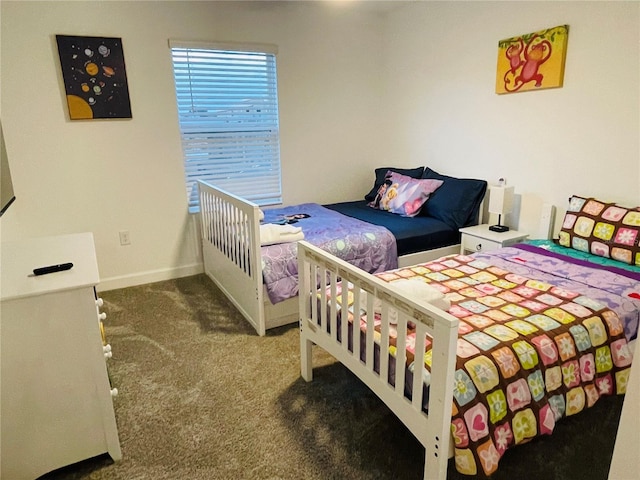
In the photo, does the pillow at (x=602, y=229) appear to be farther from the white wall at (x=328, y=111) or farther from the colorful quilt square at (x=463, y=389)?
the colorful quilt square at (x=463, y=389)

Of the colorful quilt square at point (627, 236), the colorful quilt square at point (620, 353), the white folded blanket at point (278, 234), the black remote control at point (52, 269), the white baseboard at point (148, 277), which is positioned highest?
the black remote control at point (52, 269)

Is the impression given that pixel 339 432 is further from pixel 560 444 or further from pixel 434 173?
pixel 434 173

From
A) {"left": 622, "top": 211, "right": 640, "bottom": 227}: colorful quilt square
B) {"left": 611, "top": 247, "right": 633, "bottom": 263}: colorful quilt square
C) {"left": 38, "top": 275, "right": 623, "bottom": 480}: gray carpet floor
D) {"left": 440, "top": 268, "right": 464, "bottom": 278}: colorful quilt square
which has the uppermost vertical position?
{"left": 622, "top": 211, "right": 640, "bottom": 227}: colorful quilt square

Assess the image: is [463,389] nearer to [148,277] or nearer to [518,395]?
[518,395]

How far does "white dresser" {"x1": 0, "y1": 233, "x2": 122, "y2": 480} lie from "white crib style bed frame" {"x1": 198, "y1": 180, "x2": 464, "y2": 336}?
100 cm

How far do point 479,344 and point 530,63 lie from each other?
7.49 ft

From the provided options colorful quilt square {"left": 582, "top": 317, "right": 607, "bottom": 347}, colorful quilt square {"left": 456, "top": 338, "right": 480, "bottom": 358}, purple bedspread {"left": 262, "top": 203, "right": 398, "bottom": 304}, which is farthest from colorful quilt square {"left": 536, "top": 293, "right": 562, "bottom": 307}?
purple bedspread {"left": 262, "top": 203, "right": 398, "bottom": 304}

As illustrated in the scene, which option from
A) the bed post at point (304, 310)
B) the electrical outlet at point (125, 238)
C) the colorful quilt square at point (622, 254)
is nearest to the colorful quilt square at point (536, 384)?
the bed post at point (304, 310)

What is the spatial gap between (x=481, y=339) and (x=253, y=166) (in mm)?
2736

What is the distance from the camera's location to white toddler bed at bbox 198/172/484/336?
97.6 inches

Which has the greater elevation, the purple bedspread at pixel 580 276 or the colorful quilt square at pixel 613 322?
the purple bedspread at pixel 580 276

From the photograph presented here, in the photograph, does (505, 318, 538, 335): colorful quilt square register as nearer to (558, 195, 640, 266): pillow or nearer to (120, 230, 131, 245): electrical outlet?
(558, 195, 640, 266): pillow

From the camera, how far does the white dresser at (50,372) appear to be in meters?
1.40

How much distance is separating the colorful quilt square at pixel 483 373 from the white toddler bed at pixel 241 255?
139 cm
